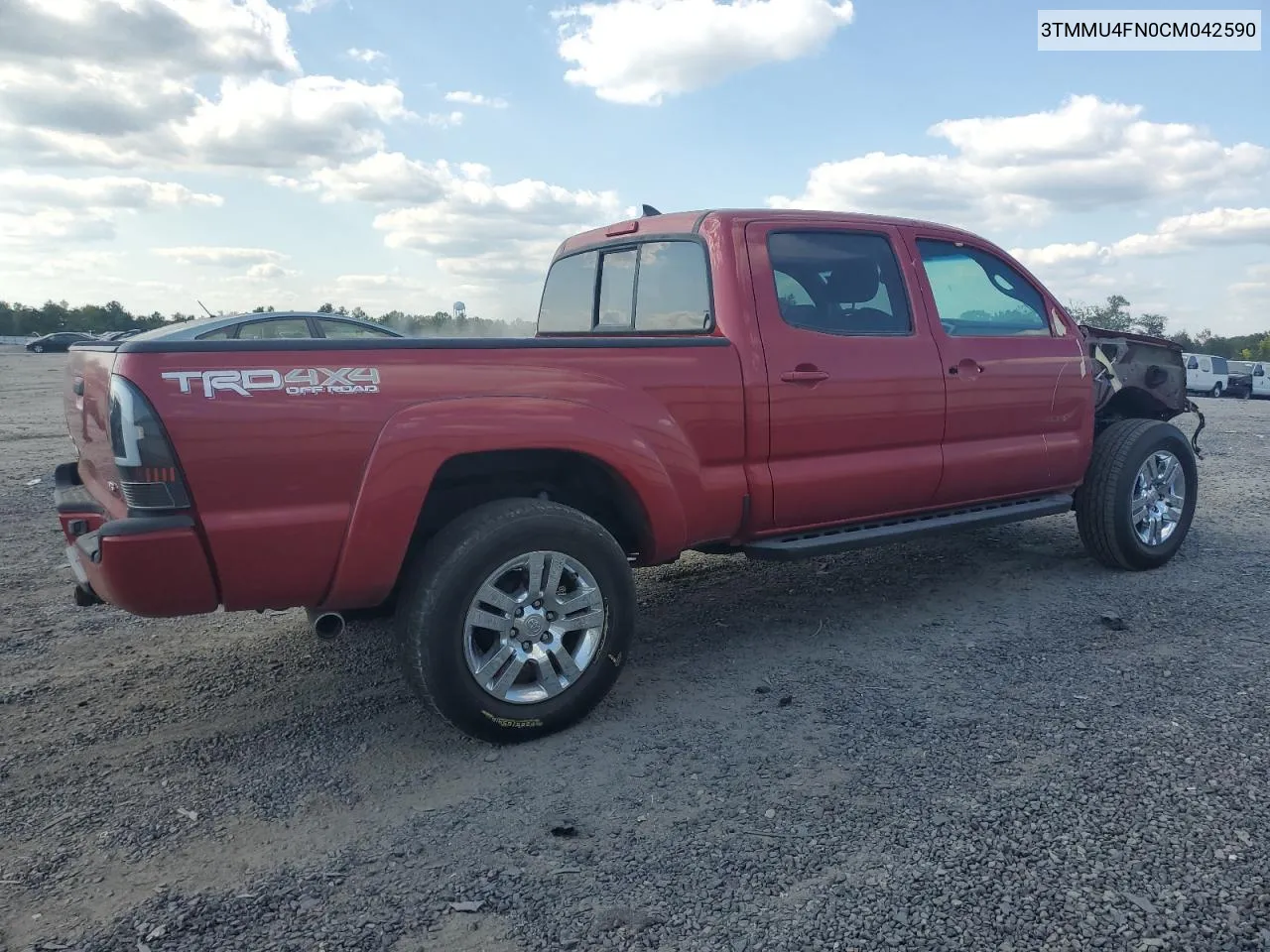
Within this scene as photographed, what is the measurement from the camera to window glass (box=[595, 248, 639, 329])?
4.59 metres

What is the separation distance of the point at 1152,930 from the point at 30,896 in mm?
2783

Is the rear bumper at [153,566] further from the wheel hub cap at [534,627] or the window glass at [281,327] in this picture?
the window glass at [281,327]

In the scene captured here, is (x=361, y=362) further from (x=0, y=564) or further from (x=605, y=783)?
(x=0, y=564)

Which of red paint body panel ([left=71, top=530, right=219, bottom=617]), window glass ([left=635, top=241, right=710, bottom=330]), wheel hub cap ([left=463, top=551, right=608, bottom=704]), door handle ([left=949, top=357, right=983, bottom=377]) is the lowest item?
wheel hub cap ([left=463, top=551, right=608, bottom=704])

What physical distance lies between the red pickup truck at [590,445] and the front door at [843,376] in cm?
1

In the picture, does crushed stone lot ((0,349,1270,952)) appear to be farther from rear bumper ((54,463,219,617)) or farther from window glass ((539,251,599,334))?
window glass ((539,251,599,334))

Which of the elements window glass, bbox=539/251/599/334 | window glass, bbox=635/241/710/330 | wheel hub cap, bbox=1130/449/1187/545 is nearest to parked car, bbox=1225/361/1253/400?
wheel hub cap, bbox=1130/449/1187/545

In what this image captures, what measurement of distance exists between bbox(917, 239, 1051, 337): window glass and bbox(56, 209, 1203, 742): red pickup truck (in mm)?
16

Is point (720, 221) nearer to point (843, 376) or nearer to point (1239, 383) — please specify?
point (843, 376)

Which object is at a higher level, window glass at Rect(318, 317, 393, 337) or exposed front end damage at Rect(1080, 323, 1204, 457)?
window glass at Rect(318, 317, 393, 337)

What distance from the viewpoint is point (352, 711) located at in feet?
11.7

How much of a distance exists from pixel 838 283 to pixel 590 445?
167 centimetres

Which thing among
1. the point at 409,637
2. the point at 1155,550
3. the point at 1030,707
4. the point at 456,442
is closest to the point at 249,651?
the point at 409,637

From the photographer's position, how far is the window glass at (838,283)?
4.13 meters
